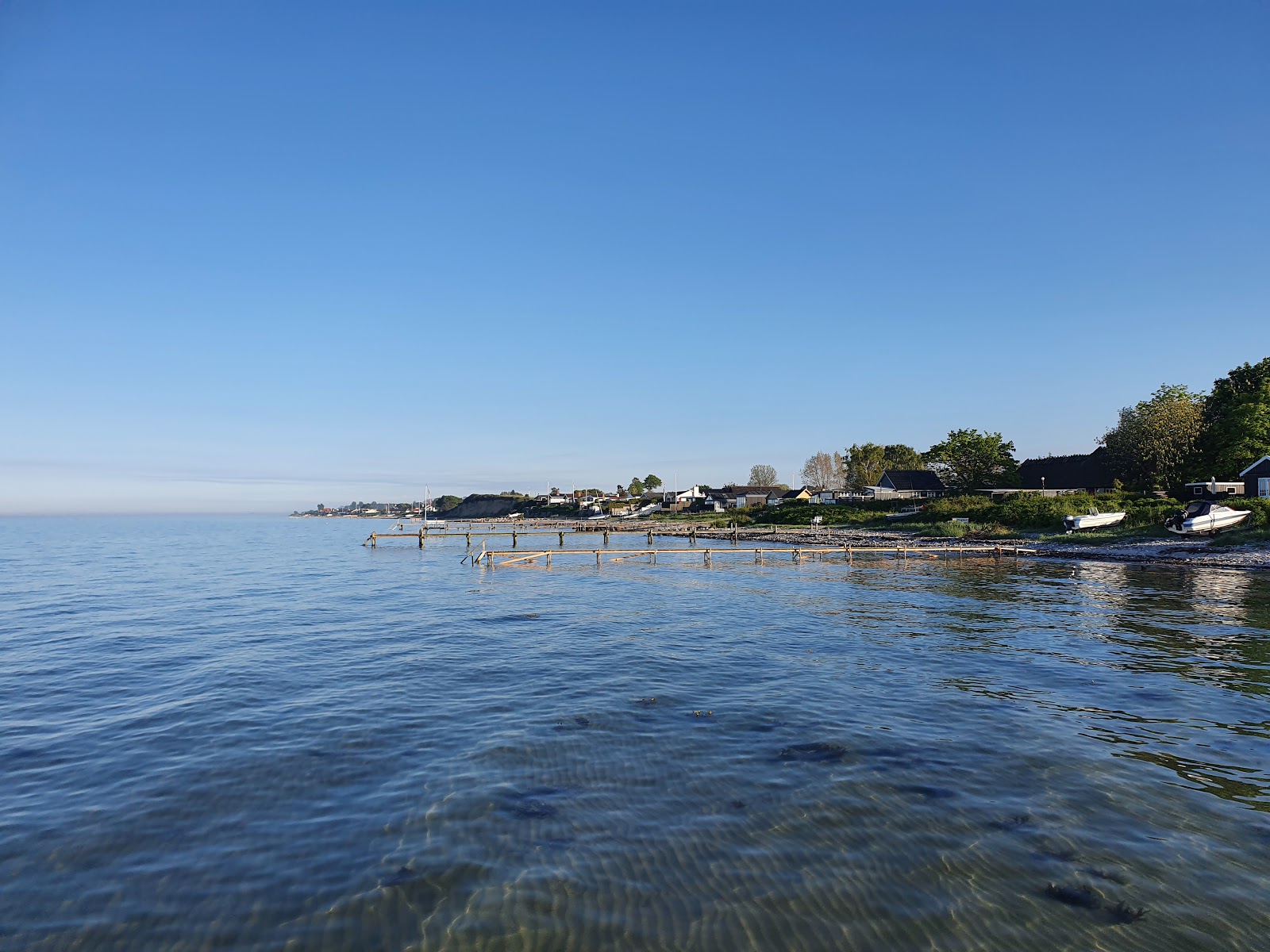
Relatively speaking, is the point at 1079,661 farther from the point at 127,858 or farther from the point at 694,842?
the point at 127,858

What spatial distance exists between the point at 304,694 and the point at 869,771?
14.6 m

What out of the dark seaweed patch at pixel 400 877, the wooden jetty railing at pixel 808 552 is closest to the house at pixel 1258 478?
the wooden jetty railing at pixel 808 552

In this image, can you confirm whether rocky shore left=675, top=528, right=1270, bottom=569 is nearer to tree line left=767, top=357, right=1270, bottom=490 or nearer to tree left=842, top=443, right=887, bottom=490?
tree line left=767, top=357, right=1270, bottom=490

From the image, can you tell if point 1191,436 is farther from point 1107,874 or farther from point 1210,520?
point 1107,874

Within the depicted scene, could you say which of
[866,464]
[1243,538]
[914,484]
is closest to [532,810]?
[1243,538]

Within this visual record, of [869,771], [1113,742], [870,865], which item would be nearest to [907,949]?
[870,865]

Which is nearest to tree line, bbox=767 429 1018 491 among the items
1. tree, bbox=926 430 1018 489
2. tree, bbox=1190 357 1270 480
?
tree, bbox=926 430 1018 489

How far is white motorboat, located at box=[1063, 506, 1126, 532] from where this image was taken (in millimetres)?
58875

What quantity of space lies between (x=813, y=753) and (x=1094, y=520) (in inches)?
2377

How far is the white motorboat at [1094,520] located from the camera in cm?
5888

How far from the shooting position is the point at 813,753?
12.8m

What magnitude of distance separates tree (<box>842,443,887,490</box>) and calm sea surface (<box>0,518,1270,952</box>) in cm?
9934

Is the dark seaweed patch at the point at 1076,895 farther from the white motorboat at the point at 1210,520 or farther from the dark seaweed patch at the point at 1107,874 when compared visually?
the white motorboat at the point at 1210,520

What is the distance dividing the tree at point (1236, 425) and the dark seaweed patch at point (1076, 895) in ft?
239
